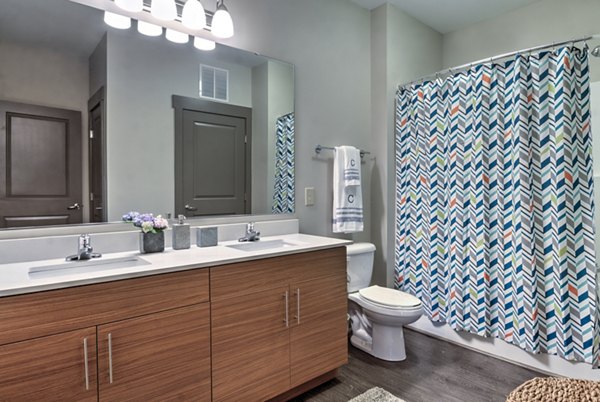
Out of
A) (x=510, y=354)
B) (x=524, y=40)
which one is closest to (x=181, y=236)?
(x=510, y=354)

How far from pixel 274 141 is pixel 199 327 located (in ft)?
4.19

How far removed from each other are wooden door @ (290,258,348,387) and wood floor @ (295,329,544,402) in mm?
163

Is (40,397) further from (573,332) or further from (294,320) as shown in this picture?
(573,332)

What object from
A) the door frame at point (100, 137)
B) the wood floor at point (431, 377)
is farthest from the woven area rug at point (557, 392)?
the door frame at point (100, 137)

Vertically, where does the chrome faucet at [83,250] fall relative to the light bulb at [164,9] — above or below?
below

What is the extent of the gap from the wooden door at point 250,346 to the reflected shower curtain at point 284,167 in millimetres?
759

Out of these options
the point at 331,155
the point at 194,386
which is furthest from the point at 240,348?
the point at 331,155

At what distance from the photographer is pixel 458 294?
8.07 ft

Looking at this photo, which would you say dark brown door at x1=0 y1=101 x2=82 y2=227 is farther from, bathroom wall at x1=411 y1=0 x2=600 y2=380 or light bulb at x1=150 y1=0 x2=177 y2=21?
bathroom wall at x1=411 y1=0 x2=600 y2=380

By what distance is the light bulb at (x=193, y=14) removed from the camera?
6.11 feet

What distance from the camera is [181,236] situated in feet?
5.85

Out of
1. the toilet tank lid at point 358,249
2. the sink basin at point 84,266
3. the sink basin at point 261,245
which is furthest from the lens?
the toilet tank lid at point 358,249

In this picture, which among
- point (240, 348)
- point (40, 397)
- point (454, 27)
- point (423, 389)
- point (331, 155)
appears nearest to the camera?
point (40, 397)

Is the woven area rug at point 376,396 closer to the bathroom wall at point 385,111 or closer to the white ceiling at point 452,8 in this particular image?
the bathroom wall at point 385,111
